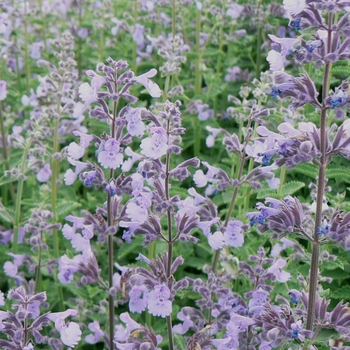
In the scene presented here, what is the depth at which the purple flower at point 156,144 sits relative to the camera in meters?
3.21

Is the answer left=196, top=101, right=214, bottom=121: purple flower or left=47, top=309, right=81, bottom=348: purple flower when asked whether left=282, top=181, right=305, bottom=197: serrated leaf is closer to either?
left=196, top=101, right=214, bottom=121: purple flower

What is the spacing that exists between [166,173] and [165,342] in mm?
1391

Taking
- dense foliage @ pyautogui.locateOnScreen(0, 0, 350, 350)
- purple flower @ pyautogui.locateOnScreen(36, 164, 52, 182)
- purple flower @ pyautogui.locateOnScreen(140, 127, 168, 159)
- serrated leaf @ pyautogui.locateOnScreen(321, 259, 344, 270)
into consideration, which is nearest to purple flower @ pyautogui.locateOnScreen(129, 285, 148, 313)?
dense foliage @ pyautogui.locateOnScreen(0, 0, 350, 350)

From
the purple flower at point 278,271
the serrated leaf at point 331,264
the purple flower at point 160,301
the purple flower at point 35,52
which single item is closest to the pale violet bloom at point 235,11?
the purple flower at point 35,52

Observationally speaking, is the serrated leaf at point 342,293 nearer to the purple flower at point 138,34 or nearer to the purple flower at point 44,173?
the purple flower at point 44,173

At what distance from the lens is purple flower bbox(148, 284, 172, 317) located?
3.23 meters

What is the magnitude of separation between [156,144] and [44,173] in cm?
209

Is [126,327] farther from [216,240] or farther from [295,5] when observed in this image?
[295,5]

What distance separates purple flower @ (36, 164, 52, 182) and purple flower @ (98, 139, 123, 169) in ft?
6.10

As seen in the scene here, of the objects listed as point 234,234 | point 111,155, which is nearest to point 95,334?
point 234,234

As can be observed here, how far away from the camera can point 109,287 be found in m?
3.70

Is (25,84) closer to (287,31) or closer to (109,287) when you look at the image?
(287,31)

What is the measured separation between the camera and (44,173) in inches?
202

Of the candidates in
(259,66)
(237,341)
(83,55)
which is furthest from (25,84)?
(237,341)
